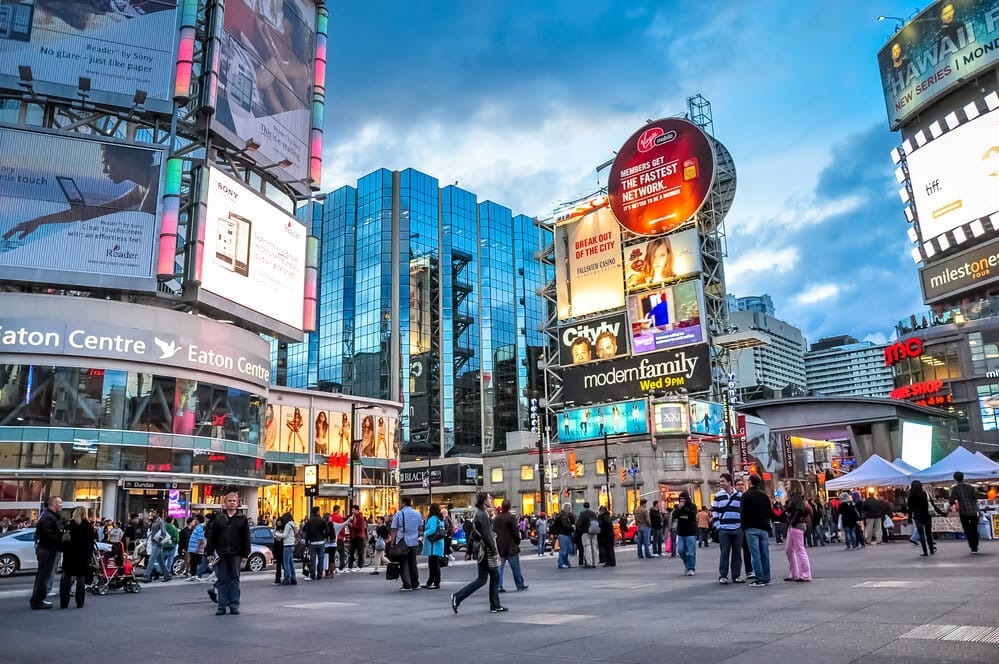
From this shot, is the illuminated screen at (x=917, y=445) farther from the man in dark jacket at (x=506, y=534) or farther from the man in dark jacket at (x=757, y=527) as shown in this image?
the man in dark jacket at (x=506, y=534)

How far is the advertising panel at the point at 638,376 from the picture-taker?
4984 centimetres

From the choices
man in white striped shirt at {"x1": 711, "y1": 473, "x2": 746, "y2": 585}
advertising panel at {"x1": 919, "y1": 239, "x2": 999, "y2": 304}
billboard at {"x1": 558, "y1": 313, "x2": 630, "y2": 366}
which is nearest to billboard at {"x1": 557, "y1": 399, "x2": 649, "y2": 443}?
billboard at {"x1": 558, "y1": 313, "x2": 630, "y2": 366}

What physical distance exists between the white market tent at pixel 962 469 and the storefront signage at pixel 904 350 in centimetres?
4616

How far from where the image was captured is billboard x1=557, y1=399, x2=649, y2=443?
55406mm

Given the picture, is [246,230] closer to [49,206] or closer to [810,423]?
[49,206]

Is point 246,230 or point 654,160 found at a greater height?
point 654,160

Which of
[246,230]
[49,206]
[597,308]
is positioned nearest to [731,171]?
[597,308]

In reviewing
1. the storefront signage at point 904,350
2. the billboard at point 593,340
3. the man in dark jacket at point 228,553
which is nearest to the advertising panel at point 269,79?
the billboard at point 593,340

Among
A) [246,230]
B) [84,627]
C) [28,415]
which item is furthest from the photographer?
[246,230]

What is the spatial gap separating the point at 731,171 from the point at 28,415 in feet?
152

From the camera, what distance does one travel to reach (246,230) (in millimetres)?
45062

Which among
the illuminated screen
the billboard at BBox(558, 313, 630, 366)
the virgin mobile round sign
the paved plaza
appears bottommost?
the paved plaza

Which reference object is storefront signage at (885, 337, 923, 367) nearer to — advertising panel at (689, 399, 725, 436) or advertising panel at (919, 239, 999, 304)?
advertising panel at (919, 239, 999, 304)

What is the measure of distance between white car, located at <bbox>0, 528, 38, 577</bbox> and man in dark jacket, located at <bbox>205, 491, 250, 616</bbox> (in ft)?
48.9
